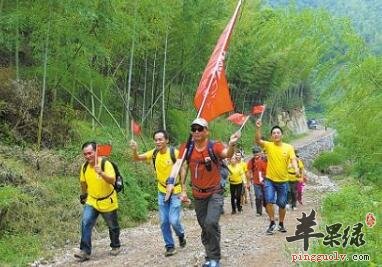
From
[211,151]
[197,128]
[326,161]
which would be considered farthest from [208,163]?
[326,161]

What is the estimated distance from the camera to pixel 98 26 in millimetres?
11039

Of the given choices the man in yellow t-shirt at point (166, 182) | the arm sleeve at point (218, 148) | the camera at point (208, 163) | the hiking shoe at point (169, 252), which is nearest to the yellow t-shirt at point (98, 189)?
the man in yellow t-shirt at point (166, 182)

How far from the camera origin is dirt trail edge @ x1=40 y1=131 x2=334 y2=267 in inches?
248

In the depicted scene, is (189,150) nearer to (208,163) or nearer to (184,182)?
(208,163)

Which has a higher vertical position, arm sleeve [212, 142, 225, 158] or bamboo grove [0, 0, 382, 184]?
bamboo grove [0, 0, 382, 184]

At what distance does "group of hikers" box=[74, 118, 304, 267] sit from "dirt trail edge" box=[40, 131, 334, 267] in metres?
0.20

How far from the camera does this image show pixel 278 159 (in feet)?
23.9

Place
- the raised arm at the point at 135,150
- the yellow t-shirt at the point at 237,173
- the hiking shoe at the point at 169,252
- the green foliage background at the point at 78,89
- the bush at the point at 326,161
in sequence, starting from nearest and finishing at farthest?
the raised arm at the point at 135,150
the hiking shoe at the point at 169,252
the green foliage background at the point at 78,89
the yellow t-shirt at the point at 237,173
the bush at the point at 326,161

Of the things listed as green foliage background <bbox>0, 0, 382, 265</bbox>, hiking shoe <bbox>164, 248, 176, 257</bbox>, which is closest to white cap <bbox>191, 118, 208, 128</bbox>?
hiking shoe <bbox>164, 248, 176, 257</bbox>

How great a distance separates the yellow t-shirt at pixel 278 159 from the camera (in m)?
7.29

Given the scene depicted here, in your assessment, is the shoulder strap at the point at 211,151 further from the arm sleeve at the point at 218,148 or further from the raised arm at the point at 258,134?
the raised arm at the point at 258,134

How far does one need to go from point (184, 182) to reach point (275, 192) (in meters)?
2.01

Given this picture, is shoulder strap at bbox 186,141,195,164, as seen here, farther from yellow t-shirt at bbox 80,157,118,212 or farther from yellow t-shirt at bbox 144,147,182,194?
yellow t-shirt at bbox 80,157,118,212

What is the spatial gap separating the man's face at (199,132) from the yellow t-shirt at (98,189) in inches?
66.9
